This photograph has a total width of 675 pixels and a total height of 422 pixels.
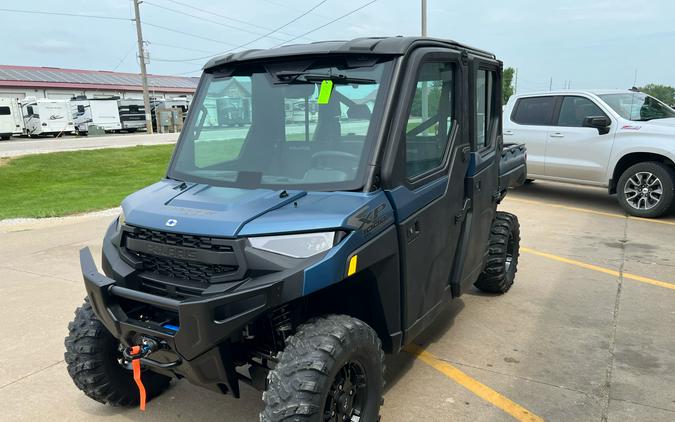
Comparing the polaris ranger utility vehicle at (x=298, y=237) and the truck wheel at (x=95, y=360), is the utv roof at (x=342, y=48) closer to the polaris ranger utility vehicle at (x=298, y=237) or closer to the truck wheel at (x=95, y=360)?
the polaris ranger utility vehicle at (x=298, y=237)

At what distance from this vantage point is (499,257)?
493 cm

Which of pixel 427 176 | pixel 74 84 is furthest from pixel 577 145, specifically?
pixel 74 84

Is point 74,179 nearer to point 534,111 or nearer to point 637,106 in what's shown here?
point 534,111

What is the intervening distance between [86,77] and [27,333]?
5688 centimetres

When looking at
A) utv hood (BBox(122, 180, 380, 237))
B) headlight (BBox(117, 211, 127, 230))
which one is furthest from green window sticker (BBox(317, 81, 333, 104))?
headlight (BBox(117, 211, 127, 230))

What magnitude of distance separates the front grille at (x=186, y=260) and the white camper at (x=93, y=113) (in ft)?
131

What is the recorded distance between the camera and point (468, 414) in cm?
323

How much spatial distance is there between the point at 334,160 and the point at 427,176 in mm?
614

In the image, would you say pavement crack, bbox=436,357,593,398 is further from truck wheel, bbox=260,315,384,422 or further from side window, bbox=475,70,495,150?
side window, bbox=475,70,495,150

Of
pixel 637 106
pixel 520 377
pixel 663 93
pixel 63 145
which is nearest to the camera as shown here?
pixel 520 377

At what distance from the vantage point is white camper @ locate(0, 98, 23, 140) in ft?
107

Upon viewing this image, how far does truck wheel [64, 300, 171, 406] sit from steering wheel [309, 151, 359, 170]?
1566mm

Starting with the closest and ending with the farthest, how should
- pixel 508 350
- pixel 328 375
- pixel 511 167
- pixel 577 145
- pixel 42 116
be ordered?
pixel 328 375, pixel 508 350, pixel 511 167, pixel 577 145, pixel 42 116

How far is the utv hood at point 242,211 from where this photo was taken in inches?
98.0
